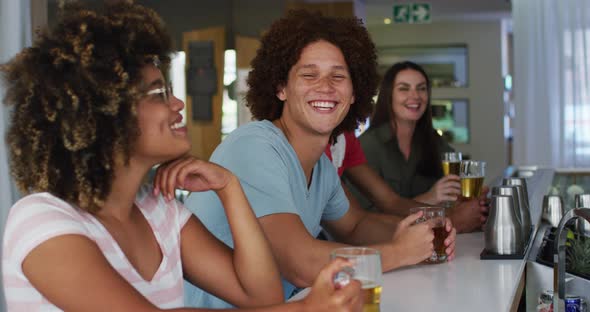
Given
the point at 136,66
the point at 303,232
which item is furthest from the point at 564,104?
the point at 136,66

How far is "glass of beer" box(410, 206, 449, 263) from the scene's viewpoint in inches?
76.7

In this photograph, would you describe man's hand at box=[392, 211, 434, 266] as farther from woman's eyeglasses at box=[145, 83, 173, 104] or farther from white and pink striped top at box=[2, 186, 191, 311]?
woman's eyeglasses at box=[145, 83, 173, 104]

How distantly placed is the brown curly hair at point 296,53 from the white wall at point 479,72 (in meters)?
9.55

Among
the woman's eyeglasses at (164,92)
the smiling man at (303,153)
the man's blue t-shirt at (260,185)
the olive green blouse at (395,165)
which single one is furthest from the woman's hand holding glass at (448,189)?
the woman's eyeglasses at (164,92)

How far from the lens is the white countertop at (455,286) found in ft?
5.16

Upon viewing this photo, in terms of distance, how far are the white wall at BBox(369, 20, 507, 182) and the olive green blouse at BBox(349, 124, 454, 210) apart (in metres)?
8.32

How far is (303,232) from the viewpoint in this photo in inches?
71.8

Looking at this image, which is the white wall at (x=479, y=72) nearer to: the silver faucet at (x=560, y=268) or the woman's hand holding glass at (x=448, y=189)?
the woman's hand holding glass at (x=448, y=189)

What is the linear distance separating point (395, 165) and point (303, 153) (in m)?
1.54

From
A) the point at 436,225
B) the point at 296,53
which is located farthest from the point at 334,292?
the point at 296,53

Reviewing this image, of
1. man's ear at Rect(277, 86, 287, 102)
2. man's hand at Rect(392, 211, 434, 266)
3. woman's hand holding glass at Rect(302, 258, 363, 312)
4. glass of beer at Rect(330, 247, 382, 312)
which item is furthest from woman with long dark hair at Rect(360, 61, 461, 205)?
woman's hand holding glass at Rect(302, 258, 363, 312)

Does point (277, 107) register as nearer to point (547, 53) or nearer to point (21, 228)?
point (21, 228)

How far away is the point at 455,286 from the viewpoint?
174cm

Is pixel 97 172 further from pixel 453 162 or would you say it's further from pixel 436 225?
pixel 453 162
